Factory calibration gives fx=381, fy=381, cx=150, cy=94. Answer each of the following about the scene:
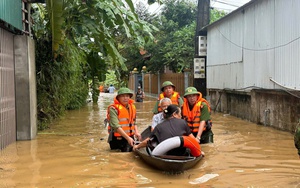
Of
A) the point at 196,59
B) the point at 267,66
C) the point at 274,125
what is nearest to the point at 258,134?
the point at 274,125

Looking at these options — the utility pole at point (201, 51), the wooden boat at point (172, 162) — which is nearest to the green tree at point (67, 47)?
the wooden boat at point (172, 162)

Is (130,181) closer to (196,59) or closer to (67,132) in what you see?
(67,132)

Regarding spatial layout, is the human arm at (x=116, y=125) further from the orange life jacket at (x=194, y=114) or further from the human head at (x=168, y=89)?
the human head at (x=168, y=89)

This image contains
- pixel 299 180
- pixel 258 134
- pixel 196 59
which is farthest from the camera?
pixel 196 59

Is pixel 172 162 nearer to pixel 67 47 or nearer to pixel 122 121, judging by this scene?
pixel 122 121

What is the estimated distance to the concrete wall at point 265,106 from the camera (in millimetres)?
11586

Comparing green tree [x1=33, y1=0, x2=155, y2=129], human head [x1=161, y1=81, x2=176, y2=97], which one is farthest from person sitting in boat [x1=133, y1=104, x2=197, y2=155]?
green tree [x1=33, y1=0, x2=155, y2=129]

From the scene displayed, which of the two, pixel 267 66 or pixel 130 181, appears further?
pixel 267 66

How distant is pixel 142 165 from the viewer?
7.37m

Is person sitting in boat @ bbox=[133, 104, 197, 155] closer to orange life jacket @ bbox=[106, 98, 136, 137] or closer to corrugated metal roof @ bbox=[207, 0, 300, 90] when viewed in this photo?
orange life jacket @ bbox=[106, 98, 136, 137]

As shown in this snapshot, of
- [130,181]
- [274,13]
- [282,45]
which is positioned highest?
[274,13]

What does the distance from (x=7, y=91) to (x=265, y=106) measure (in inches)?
338

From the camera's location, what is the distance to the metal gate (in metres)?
9.14

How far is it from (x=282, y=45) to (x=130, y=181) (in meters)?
7.93
